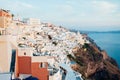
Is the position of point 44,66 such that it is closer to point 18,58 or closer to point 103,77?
point 18,58

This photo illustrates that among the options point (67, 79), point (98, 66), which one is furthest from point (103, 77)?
point (67, 79)

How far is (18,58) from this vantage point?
18750 millimetres

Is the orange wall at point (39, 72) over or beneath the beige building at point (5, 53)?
beneath

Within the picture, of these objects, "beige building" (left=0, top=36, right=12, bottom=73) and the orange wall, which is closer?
"beige building" (left=0, top=36, right=12, bottom=73)

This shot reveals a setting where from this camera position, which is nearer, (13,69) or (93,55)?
(13,69)

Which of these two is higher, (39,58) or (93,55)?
(39,58)

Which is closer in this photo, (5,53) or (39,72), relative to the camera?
(5,53)

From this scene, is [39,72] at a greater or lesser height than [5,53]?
lesser

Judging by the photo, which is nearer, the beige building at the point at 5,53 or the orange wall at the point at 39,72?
the beige building at the point at 5,53

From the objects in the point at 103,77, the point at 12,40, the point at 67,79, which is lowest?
the point at 103,77

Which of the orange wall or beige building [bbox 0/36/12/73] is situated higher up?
beige building [bbox 0/36/12/73]

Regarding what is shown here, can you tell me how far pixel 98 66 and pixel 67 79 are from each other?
135ft

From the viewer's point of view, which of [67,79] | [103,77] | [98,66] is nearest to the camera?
[67,79]

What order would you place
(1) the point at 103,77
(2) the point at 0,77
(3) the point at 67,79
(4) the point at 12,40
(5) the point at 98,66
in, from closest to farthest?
(2) the point at 0,77 → (4) the point at 12,40 → (3) the point at 67,79 → (1) the point at 103,77 → (5) the point at 98,66
